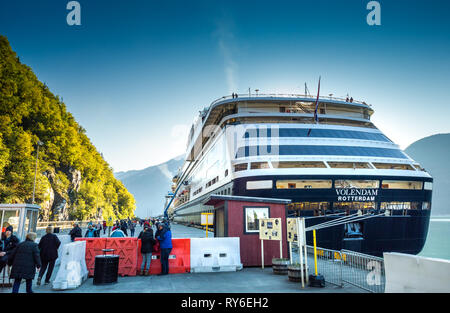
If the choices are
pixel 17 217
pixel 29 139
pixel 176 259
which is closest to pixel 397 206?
pixel 176 259

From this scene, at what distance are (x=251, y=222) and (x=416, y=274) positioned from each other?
7.27 metres

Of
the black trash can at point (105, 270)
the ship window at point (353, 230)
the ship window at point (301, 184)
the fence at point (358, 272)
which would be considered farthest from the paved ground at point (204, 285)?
the ship window at point (301, 184)

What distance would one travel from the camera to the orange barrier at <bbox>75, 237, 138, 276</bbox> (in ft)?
34.7

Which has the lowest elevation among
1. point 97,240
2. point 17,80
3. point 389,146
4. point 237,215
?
point 97,240

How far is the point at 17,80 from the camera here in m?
29.6

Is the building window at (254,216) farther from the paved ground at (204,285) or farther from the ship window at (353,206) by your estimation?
the ship window at (353,206)

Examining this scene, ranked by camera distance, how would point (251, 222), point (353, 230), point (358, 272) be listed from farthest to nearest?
point (353, 230), point (251, 222), point (358, 272)

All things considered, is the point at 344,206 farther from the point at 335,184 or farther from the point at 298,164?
the point at 298,164

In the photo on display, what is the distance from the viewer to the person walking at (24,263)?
7.35 metres

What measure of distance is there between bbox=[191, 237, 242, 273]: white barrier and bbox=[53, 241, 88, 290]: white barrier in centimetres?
377

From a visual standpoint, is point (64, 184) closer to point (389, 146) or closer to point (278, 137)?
point (278, 137)

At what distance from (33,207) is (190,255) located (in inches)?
336

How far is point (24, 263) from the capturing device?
7.42m
